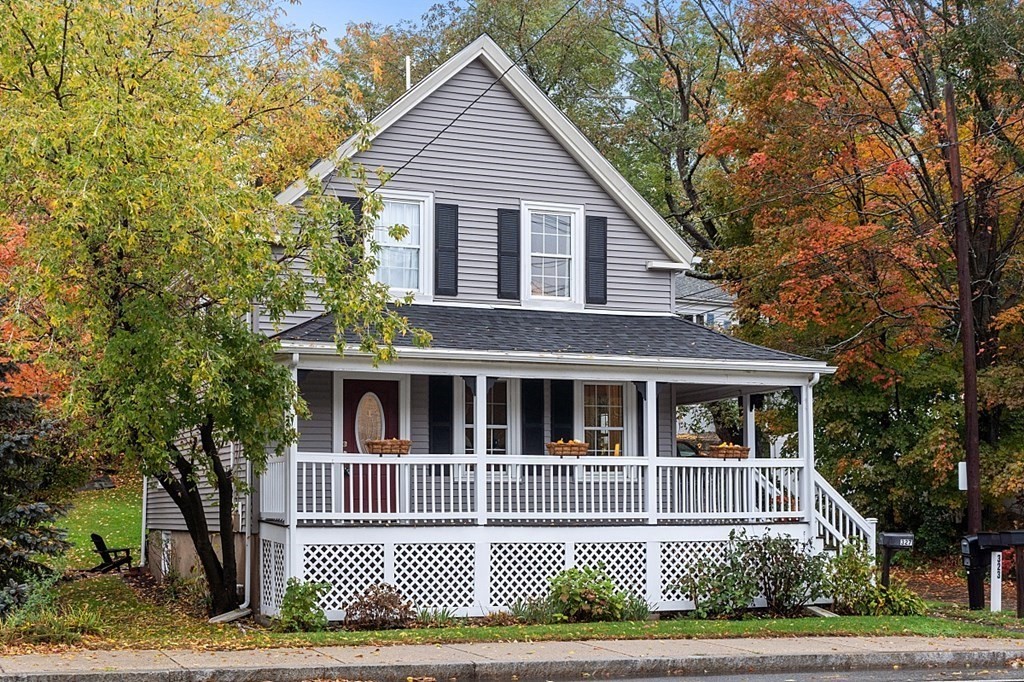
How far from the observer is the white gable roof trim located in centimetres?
2095

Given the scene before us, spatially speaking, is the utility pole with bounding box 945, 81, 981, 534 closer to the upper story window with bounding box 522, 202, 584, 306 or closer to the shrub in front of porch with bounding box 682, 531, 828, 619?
the shrub in front of porch with bounding box 682, 531, 828, 619

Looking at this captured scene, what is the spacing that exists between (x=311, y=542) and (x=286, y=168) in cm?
542

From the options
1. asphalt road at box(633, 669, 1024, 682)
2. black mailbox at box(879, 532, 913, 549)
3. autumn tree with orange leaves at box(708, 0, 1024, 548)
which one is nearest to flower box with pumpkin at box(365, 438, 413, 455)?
asphalt road at box(633, 669, 1024, 682)

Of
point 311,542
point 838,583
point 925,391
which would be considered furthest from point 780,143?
point 311,542

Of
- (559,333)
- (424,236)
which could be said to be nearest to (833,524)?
(559,333)

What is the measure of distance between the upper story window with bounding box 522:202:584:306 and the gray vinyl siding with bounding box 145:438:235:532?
5946 millimetres

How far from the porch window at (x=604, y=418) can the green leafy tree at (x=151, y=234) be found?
5.18 m

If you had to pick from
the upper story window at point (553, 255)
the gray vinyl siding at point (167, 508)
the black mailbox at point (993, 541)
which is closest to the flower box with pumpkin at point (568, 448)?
the upper story window at point (553, 255)

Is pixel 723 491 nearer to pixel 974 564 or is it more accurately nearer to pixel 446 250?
pixel 974 564

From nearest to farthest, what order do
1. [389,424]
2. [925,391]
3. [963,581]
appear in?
1. [389,424]
2. [963,581]
3. [925,391]

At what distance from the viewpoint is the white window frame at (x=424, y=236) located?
20.7 meters

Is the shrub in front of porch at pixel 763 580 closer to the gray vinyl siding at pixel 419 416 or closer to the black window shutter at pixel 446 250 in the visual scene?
the gray vinyl siding at pixel 419 416

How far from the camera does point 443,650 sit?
1430cm

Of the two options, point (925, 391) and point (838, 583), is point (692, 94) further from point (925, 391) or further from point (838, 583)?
point (838, 583)
